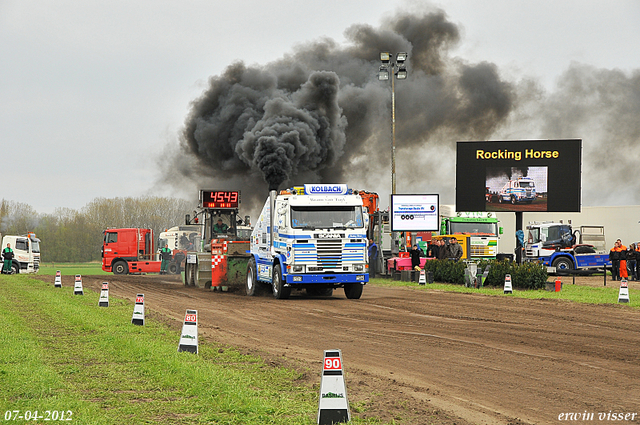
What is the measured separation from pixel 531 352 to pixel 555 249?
89.2ft

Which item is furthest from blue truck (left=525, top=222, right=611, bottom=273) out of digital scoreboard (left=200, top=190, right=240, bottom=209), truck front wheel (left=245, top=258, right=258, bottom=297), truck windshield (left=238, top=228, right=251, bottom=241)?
truck front wheel (left=245, top=258, right=258, bottom=297)

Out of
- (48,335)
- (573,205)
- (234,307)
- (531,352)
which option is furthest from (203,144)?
(531,352)

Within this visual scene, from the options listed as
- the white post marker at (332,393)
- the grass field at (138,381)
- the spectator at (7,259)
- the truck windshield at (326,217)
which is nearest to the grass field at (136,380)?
the grass field at (138,381)

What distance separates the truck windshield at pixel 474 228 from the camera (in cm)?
3509

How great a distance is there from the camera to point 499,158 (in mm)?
28703

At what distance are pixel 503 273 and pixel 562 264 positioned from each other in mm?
11775

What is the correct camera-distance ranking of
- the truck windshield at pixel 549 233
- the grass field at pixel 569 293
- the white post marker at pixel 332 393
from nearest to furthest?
1. the white post marker at pixel 332 393
2. the grass field at pixel 569 293
3. the truck windshield at pixel 549 233

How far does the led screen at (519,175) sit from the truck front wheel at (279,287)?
1153cm

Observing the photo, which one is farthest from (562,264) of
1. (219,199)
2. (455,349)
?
(455,349)

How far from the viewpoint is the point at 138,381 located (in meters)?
7.97

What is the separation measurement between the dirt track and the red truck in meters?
26.3

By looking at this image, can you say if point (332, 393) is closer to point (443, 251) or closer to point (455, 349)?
point (455, 349)

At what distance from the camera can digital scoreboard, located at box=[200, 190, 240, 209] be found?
1119 inches

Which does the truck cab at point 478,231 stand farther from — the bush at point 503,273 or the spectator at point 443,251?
the bush at point 503,273
